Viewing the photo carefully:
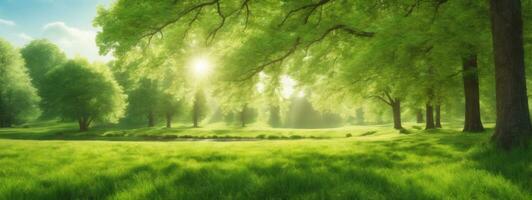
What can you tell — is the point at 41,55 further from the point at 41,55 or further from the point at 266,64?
the point at 266,64

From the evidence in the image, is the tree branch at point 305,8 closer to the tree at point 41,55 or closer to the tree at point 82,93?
the tree at point 82,93

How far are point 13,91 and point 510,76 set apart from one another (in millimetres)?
57112

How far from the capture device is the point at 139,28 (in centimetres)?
994

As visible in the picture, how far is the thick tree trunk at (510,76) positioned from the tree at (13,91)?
5656 centimetres

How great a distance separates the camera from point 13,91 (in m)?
47.1

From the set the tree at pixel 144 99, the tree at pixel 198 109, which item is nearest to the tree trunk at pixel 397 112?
the tree at pixel 198 109

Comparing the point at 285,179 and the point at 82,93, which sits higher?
the point at 82,93

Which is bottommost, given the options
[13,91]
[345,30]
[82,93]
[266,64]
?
[266,64]

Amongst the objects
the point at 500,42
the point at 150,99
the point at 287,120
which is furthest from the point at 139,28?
the point at 287,120

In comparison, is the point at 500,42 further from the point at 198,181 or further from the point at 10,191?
the point at 10,191

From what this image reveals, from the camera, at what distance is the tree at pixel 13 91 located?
46.7m

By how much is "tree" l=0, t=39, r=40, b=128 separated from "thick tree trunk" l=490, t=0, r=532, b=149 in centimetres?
5656

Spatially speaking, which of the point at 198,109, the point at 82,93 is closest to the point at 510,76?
the point at 82,93

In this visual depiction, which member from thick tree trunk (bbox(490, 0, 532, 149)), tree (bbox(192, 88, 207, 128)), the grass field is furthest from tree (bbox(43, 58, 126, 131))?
thick tree trunk (bbox(490, 0, 532, 149))
